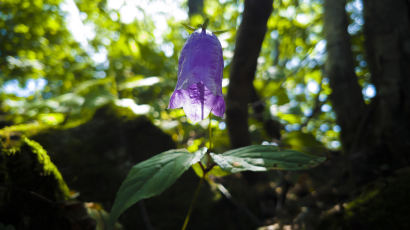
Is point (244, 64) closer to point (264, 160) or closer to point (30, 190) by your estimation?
point (264, 160)

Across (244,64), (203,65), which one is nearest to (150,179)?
(203,65)

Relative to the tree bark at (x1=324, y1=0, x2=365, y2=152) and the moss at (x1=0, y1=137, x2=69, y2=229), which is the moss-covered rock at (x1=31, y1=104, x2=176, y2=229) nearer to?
the moss at (x1=0, y1=137, x2=69, y2=229)

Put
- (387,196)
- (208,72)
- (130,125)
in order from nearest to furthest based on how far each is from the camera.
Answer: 1. (208,72)
2. (387,196)
3. (130,125)

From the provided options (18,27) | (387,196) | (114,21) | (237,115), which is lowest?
(387,196)

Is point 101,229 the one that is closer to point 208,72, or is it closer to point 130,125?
point 208,72

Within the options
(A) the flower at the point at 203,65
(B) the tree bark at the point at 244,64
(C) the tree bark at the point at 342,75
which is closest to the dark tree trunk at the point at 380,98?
(C) the tree bark at the point at 342,75

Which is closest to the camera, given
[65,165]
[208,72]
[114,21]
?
[208,72]

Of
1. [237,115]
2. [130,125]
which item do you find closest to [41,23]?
[130,125]

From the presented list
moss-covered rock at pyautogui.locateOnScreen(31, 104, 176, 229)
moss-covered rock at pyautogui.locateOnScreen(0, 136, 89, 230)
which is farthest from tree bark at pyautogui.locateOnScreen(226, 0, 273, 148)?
moss-covered rock at pyautogui.locateOnScreen(0, 136, 89, 230)
